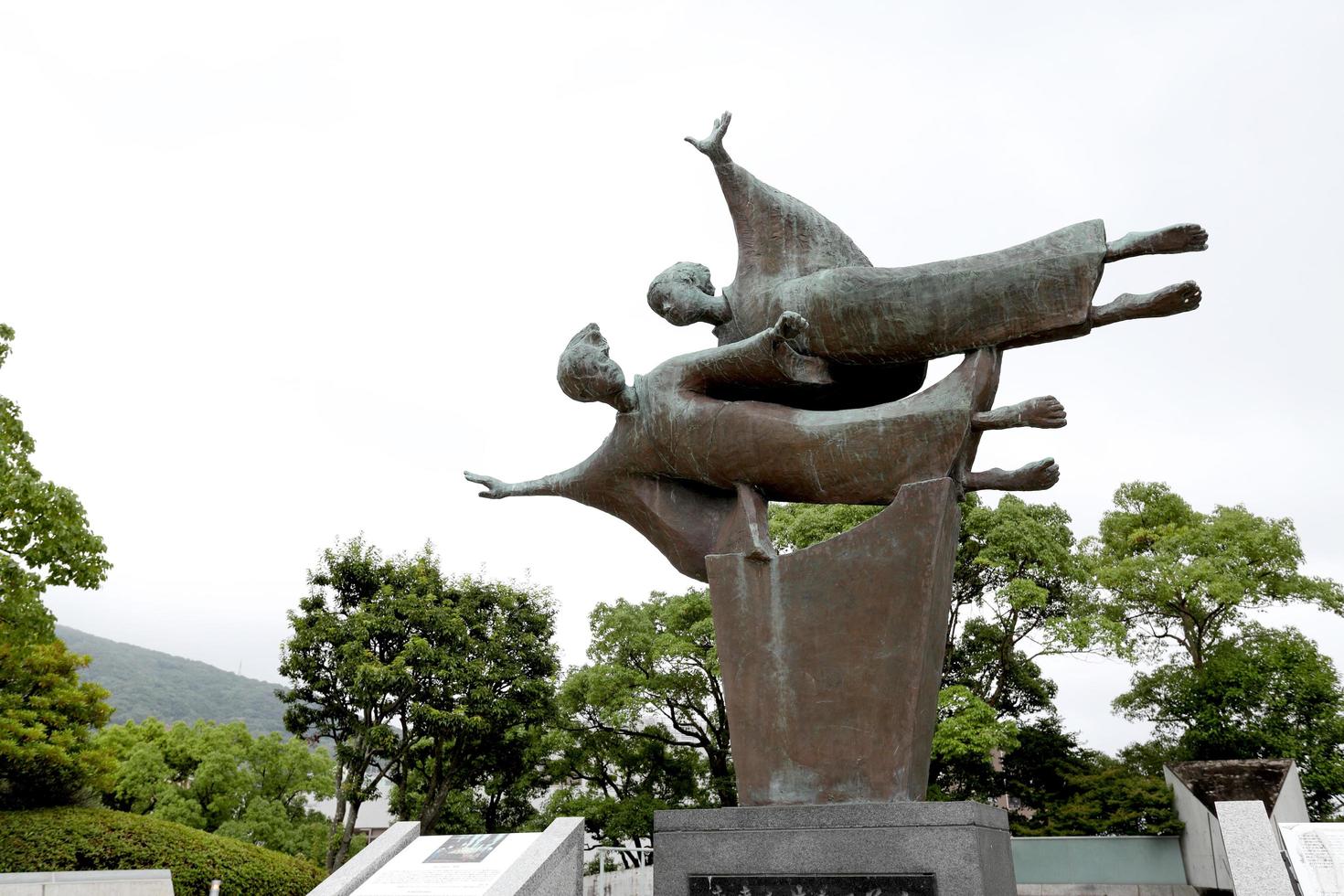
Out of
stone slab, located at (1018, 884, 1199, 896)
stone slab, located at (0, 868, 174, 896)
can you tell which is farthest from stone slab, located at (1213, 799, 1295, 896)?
stone slab, located at (1018, 884, 1199, 896)

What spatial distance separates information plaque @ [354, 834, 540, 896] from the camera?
512 centimetres

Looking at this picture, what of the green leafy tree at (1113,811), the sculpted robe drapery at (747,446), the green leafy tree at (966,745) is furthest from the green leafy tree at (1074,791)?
the sculpted robe drapery at (747,446)

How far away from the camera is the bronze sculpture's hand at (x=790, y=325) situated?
548 centimetres

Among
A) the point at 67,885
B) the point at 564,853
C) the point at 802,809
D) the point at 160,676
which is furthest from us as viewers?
the point at 160,676

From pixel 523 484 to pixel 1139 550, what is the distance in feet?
66.9

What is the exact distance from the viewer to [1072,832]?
17125mm

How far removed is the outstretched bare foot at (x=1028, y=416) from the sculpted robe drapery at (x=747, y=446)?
0.09 meters

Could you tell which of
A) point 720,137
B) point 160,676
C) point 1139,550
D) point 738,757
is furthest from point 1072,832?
point 160,676

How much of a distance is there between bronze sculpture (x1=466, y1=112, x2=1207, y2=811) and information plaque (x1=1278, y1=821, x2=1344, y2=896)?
2194mm

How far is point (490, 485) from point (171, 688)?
140009 millimetres

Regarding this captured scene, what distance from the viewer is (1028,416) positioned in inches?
207

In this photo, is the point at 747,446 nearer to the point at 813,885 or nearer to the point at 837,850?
the point at 837,850

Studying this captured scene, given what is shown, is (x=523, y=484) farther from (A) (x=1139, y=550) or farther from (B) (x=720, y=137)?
(A) (x=1139, y=550)

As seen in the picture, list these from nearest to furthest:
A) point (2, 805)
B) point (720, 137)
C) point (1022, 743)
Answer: point (720, 137), point (2, 805), point (1022, 743)
